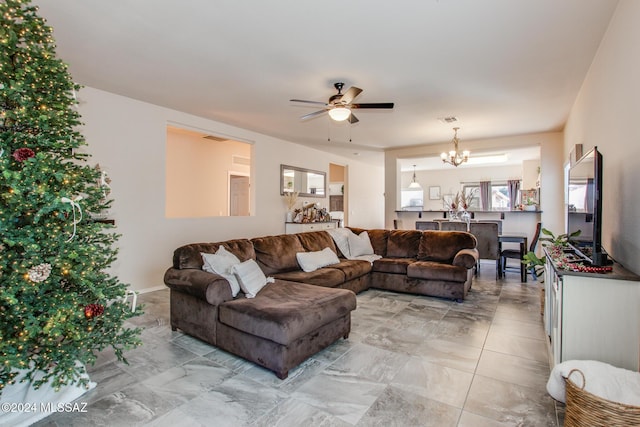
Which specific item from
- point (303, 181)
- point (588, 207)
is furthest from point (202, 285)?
point (303, 181)

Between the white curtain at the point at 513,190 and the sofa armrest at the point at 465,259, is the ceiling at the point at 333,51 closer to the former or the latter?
the sofa armrest at the point at 465,259

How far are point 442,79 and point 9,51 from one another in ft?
11.9

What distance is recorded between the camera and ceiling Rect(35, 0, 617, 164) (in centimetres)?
236

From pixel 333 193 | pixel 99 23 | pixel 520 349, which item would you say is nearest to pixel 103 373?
pixel 99 23

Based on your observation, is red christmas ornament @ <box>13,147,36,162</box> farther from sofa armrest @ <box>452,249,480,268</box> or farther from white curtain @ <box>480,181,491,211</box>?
white curtain @ <box>480,181,491,211</box>

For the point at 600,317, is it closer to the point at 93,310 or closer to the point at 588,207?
the point at 588,207

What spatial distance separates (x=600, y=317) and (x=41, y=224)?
10.3 ft

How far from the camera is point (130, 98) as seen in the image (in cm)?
425

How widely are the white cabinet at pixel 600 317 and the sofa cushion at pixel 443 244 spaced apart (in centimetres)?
266

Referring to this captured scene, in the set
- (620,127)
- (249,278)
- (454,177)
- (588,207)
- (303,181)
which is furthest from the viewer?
(454,177)

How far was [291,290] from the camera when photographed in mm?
2916

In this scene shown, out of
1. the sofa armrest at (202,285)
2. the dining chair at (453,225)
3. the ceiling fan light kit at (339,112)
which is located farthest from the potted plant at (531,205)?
the sofa armrest at (202,285)

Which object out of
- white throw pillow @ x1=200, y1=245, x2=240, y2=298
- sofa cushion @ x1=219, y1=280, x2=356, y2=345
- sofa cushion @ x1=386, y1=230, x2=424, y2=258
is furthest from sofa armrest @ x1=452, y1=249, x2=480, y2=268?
white throw pillow @ x1=200, y1=245, x2=240, y2=298

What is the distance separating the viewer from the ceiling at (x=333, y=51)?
2.36 metres
